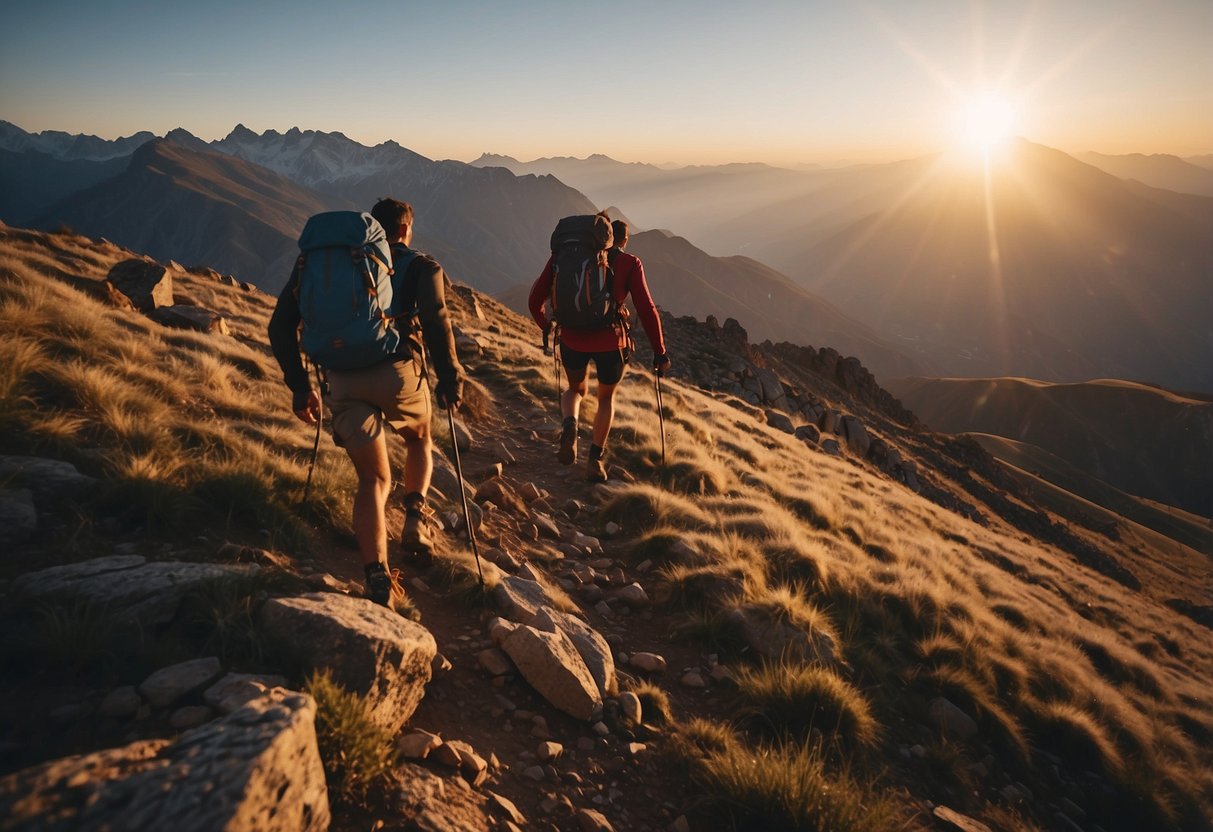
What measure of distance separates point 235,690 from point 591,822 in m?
2.02

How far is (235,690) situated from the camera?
270cm

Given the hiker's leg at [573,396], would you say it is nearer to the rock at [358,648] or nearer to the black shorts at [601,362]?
the black shorts at [601,362]

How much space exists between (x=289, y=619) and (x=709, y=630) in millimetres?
3874

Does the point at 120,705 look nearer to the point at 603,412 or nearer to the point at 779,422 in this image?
the point at 603,412

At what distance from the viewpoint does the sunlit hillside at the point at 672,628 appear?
3539 millimetres

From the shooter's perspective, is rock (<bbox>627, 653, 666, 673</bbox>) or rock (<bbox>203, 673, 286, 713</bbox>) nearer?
rock (<bbox>203, 673, 286, 713</bbox>)

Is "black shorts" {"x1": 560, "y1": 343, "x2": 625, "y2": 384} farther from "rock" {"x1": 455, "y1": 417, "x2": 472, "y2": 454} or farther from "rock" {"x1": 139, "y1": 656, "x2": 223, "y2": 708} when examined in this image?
"rock" {"x1": 139, "y1": 656, "x2": 223, "y2": 708}

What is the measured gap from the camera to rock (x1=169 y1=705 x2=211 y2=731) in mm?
2564

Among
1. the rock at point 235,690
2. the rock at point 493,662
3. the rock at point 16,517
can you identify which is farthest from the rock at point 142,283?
the rock at point 235,690

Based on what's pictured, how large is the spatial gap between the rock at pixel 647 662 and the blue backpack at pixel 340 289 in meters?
3.40

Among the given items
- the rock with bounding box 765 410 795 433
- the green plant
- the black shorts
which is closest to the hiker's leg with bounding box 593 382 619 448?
the black shorts

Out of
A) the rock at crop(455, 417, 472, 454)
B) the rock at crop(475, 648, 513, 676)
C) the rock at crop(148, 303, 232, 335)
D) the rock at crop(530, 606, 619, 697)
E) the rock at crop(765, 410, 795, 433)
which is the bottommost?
the rock at crop(765, 410, 795, 433)

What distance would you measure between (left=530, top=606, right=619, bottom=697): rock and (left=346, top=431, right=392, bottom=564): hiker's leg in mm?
1391

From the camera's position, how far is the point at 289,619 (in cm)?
320
